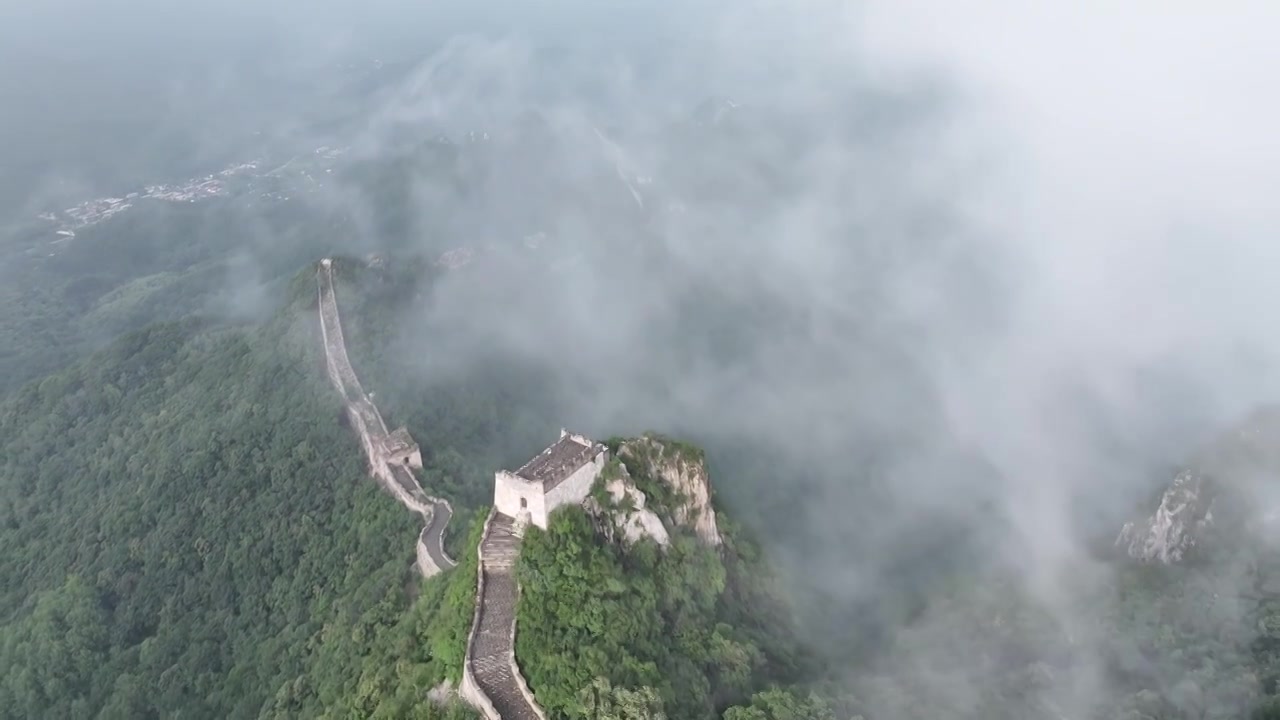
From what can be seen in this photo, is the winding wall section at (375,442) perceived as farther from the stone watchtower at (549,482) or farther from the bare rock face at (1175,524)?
the bare rock face at (1175,524)

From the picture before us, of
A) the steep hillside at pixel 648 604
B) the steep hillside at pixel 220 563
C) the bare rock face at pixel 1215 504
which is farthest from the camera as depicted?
the bare rock face at pixel 1215 504

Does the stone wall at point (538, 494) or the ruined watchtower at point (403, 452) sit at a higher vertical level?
the stone wall at point (538, 494)

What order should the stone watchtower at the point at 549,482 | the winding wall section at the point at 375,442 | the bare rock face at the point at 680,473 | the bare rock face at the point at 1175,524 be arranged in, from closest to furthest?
the stone watchtower at the point at 549,482, the bare rock face at the point at 680,473, the winding wall section at the point at 375,442, the bare rock face at the point at 1175,524

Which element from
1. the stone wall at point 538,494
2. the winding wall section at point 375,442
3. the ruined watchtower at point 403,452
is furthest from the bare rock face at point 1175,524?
the ruined watchtower at point 403,452

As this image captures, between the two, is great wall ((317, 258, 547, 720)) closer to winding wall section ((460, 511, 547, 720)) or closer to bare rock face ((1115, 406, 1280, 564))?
winding wall section ((460, 511, 547, 720))

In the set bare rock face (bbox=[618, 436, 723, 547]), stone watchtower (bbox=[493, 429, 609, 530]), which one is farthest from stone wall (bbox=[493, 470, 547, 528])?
bare rock face (bbox=[618, 436, 723, 547])

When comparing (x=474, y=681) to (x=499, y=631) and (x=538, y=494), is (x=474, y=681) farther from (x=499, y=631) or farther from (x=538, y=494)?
(x=538, y=494)
